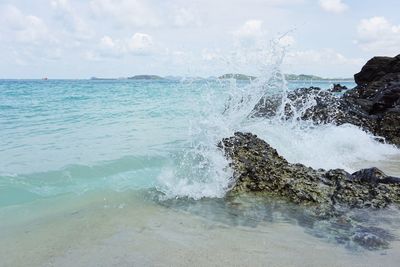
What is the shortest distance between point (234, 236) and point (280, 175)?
1.93m

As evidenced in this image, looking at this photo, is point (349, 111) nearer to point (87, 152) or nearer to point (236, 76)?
point (236, 76)

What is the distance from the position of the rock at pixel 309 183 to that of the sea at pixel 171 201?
0.84 ft

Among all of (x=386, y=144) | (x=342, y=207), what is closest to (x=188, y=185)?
(x=342, y=207)

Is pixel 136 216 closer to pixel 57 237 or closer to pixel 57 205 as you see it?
pixel 57 237

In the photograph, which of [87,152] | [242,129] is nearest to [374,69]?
[242,129]

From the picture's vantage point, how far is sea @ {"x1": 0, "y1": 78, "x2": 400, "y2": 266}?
4418mm

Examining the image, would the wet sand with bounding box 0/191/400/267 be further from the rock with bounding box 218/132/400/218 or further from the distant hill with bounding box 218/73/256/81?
the distant hill with bounding box 218/73/256/81

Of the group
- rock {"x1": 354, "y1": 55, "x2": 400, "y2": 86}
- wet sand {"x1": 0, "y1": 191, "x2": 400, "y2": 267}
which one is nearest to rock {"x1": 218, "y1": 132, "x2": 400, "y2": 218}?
wet sand {"x1": 0, "y1": 191, "x2": 400, "y2": 267}

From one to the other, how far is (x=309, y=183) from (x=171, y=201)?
2185 mm

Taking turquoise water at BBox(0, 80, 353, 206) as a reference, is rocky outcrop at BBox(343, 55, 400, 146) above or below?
above

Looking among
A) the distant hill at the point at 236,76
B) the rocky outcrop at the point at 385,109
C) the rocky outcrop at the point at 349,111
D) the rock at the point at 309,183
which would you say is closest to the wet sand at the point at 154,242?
the rock at the point at 309,183

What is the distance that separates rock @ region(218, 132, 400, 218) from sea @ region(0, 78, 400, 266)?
256 millimetres

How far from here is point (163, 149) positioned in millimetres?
10906

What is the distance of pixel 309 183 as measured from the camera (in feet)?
20.7
